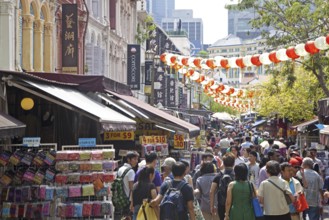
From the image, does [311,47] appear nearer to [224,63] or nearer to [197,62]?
[224,63]

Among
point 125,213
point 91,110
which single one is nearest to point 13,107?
point 91,110

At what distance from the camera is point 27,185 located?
13562 millimetres

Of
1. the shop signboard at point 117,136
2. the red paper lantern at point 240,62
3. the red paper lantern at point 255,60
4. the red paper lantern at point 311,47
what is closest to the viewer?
the shop signboard at point 117,136

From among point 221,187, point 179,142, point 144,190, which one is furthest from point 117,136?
point 144,190

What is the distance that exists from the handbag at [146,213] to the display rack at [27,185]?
320cm

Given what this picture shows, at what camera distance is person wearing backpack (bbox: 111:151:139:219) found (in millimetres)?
13898

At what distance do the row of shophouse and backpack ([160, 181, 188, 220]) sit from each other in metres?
2.84

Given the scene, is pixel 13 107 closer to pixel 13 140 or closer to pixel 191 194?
pixel 13 140

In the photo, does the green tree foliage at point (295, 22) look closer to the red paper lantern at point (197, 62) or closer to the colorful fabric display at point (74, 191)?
the red paper lantern at point (197, 62)

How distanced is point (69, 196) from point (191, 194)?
3662mm

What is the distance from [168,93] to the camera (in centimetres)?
5369

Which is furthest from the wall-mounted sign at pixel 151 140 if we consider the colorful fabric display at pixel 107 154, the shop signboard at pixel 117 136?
the colorful fabric display at pixel 107 154

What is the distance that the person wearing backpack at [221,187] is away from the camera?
12.1m

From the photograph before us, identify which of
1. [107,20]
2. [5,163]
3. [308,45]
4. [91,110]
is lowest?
[5,163]
